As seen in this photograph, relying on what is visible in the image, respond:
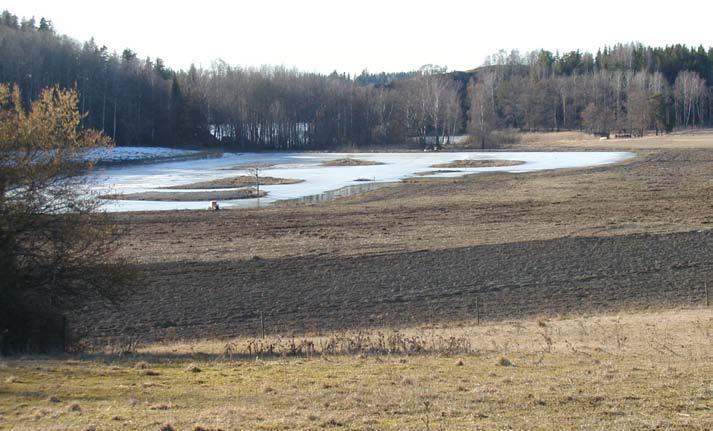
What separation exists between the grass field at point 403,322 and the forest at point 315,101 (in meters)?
81.5

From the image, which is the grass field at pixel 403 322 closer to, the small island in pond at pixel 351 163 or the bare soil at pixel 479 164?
the bare soil at pixel 479 164

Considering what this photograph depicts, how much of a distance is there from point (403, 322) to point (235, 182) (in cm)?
5050

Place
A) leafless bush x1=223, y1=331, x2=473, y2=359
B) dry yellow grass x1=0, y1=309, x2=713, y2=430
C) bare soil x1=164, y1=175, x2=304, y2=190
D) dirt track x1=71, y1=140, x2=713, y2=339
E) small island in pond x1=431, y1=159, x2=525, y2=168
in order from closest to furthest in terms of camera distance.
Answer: dry yellow grass x1=0, y1=309, x2=713, y2=430, leafless bush x1=223, y1=331, x2=473, y2=359, dirt track x1=71, y1=140, x2=713, y2=339, bare soil x1=164, y1=175, x2=304, y2=190, small island in pond x1=431, y1=159, x2=525, y2=168

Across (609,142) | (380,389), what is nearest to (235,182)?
(380,389)

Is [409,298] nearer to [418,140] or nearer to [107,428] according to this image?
[107,428]

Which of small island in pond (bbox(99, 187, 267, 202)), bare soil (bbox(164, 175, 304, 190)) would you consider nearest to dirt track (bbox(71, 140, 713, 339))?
small island in pond (bbox(99, 187, 267, 202))

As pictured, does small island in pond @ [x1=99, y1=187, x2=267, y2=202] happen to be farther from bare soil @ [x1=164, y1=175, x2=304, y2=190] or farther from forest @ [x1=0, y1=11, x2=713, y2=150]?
forest @ [x1=0, y1=11, x2=713, y2=150]

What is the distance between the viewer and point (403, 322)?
24.3 meters

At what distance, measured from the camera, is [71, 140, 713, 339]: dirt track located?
25.4m

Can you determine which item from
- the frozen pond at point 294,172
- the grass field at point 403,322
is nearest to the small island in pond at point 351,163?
the frozen pond at point 294,172

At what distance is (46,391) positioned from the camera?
38.9 feet

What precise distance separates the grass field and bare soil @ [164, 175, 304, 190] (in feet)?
58.8

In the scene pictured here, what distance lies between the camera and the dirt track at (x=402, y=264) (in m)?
25.4

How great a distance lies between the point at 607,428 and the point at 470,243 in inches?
1019
